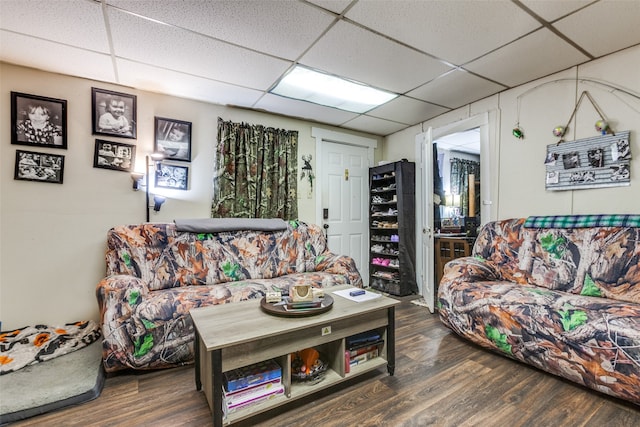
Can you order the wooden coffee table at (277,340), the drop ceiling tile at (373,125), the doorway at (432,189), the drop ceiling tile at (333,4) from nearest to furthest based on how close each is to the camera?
the wooden coffee table at (277,340) → the drop ceiling tile at (333,4) → the doorway at (432,189) → the drop ceiling tile at (373,125)

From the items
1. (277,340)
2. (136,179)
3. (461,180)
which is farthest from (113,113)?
(461,180)

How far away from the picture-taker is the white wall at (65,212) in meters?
2.43

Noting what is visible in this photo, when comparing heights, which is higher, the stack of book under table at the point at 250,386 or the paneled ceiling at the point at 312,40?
the paneled ceiling at the point at 312,40

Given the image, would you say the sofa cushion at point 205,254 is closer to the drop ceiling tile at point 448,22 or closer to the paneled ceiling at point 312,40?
the paneled ceiling at point 312,40

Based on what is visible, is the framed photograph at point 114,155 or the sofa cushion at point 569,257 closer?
the sofa cushion at point 569,257

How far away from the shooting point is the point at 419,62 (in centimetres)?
243

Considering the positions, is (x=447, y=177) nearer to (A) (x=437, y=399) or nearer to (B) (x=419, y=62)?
(B) (x=419, y=62)

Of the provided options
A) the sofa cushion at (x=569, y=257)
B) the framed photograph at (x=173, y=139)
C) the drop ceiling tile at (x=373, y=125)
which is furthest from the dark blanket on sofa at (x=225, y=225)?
the sofa cushion at (x=569, y=257)

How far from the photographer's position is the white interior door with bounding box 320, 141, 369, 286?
4047mm

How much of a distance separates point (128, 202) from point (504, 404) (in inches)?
133

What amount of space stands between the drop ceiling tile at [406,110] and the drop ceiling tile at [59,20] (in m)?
2.63

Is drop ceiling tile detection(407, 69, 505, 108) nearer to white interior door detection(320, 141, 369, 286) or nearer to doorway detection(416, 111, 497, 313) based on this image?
doorway detection(416, 111, 497, 313)

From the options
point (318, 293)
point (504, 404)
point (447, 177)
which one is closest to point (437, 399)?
point (504, 404)

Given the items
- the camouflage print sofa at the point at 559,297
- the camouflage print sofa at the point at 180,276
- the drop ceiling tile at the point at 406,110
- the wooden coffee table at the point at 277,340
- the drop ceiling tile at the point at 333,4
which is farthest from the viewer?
the drop ceiling tile at the point at 406,110
